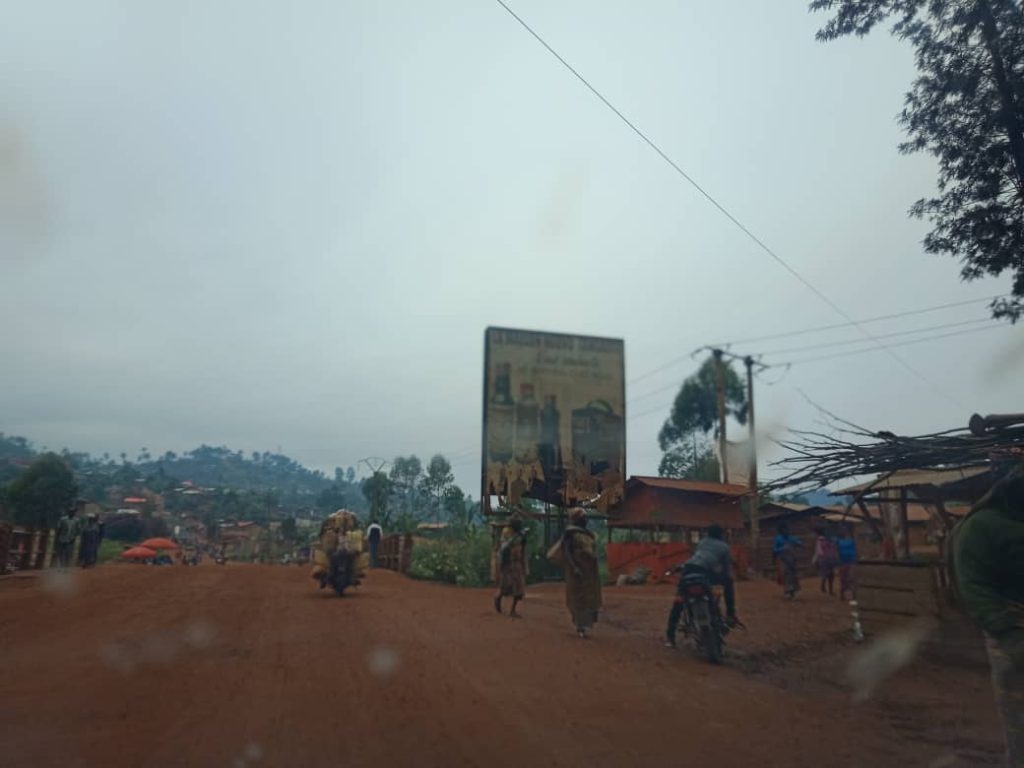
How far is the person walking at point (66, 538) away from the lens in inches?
857

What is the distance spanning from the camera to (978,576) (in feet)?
14.1

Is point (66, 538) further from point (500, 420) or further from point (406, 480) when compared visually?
point (406, 480)

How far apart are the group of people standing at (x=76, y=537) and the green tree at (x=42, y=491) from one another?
112 inches

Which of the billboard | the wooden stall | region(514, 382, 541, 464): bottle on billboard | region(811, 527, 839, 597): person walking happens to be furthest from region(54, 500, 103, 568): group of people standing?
region(811, 527, 839, 597): person walking

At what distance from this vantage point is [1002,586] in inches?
168

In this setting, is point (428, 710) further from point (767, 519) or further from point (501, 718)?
point (767, 519)

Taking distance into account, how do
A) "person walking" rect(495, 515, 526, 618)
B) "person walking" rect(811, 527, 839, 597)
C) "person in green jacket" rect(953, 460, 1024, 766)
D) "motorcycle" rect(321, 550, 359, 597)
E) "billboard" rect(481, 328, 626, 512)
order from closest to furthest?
"person in green jacket" rect(953, 460, 1024, 766)
"person walking" rect(495, 515, 526, 618)
"motorcycle" rect(321, 550, 359, 597)
"person walking" rect(811, 527, 839, 597)
"billboard" rect(481, 328, 626, 512)

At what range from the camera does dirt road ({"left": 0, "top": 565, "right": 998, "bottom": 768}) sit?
5.14m

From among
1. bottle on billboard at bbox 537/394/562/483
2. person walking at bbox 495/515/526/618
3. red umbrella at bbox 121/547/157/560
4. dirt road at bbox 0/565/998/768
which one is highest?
bottle on billboard at bbox 537/394/562/483

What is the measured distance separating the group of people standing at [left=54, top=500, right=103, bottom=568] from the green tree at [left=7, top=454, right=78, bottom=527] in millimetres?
2837

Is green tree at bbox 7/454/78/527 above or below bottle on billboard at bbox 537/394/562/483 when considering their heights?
below

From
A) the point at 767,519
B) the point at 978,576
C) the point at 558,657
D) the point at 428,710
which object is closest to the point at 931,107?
the point at 978,576

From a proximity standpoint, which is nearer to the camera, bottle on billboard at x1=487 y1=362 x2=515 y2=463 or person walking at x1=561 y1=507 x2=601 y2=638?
person walking at x1=561 y1=507 x2=601 y2=638

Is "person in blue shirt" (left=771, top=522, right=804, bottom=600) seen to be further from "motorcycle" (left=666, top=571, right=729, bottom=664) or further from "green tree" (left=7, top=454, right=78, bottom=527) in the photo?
"green tree" (left=7, top=454, right=78, bottom=527)
